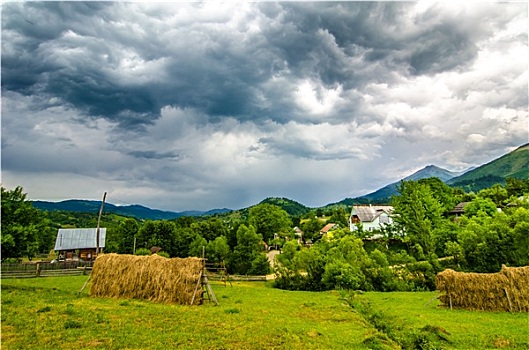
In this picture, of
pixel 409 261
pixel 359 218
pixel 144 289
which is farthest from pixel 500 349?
pixel 359 218

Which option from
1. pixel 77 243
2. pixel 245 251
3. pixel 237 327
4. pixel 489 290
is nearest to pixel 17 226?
pixel 77 243

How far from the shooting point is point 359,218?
6222cm

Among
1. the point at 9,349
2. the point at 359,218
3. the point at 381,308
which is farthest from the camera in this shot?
the point at 359,218

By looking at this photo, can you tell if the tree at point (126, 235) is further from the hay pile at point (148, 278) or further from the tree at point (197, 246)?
the hay pile at point (148, 278)

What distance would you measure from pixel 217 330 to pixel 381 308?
12055 millimetres

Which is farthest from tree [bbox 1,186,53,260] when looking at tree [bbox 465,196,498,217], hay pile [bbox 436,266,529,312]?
tree [bbox 465,196,498,217]

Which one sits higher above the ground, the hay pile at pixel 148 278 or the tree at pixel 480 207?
the tree at pixel 480 207

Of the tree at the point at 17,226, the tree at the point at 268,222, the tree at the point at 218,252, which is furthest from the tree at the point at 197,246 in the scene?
the tree at the point at 17,226

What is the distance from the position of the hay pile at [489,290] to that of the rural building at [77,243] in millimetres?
50991

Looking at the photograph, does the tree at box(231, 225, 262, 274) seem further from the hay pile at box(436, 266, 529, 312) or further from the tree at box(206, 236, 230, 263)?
the hay pile at box(436, 266, 529, 312)

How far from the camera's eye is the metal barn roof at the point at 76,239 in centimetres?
5069

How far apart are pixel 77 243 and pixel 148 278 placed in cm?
4203

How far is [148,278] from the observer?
19.2 m

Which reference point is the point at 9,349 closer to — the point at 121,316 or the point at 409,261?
the point at 121,316
